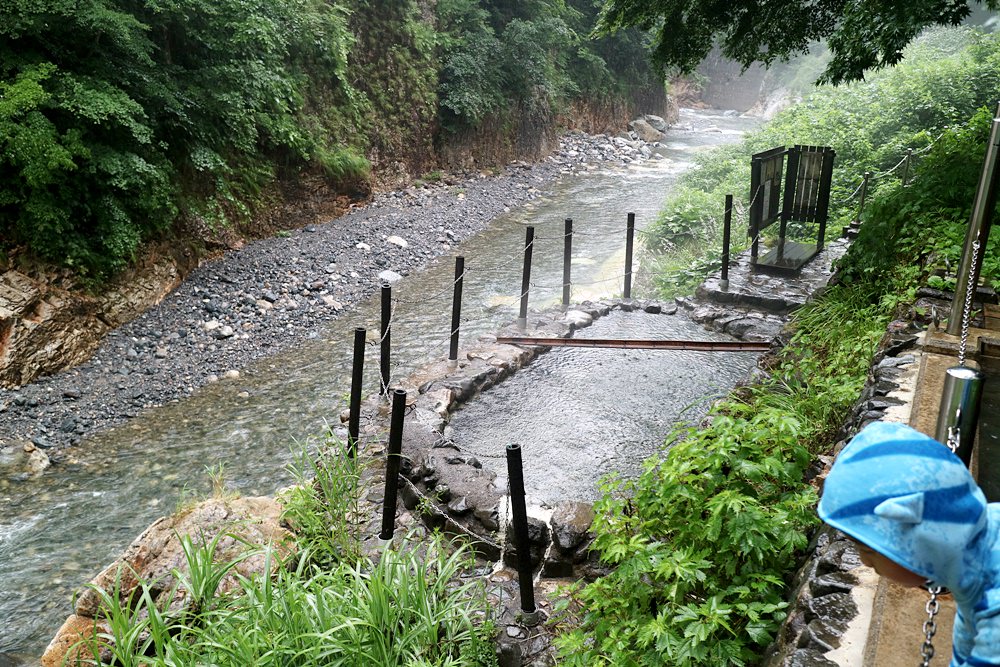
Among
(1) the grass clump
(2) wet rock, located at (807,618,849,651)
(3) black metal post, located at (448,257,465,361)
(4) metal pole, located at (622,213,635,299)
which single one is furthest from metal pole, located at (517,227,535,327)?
(2) wet rock, located at (807,618,849,651)

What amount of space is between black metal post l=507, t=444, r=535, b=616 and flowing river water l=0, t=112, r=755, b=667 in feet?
4.20

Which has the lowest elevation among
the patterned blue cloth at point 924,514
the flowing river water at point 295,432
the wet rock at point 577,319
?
the flowing river water at point 295,432

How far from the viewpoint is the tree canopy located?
6988 millimetres

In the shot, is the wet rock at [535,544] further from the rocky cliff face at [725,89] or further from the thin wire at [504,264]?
the rocky cliff face at [725,89]

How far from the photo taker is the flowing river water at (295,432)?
5.33 m

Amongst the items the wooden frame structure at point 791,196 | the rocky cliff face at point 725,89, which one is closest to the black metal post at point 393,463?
the wooden frame structure at point 791,196

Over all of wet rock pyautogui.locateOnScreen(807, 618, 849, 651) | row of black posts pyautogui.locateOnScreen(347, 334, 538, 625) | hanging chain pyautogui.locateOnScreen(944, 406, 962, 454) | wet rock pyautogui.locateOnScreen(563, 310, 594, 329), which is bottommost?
wet rock pyautogui.locateOnScreen(563, 310, 594, 329)

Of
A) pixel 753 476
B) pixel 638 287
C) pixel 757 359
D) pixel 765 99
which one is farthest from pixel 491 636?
pixel 765 99

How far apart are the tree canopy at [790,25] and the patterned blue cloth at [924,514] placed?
7.13 meters

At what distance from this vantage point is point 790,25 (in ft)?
28.5

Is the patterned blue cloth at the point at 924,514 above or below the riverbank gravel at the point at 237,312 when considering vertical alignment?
above

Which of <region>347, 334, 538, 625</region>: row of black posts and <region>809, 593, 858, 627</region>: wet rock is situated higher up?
<region>809, 593, 858, 627</region>: wet rock

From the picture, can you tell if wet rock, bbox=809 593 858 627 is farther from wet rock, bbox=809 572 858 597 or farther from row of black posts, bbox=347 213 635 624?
row of black posts, bbox=347 213 635 624

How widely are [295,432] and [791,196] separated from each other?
7223mm
